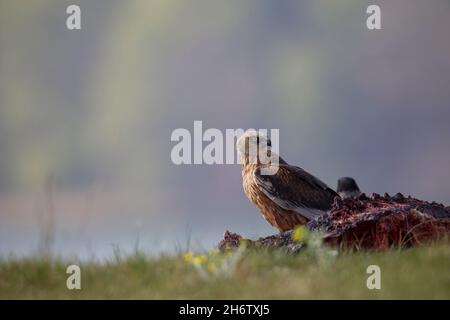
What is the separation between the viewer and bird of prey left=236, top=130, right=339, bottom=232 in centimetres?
1491

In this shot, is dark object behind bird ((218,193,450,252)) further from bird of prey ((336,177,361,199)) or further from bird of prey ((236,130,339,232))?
bird of prey ((336,177,361,199))

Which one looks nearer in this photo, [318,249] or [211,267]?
[211,267]

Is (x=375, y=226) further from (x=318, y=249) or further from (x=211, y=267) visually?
(x=211, y=267)

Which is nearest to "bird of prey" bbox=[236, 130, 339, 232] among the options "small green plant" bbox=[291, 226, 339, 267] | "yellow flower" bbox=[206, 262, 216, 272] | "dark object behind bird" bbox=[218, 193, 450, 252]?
Answer: "dark object behind bird" bbox=[218, 193, 450, 252]

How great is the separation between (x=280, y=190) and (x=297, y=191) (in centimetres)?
39

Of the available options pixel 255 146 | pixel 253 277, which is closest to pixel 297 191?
pixel 255 146

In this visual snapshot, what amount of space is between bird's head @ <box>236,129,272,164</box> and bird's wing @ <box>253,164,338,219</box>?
34 cm

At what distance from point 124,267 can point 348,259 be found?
9.85 feet

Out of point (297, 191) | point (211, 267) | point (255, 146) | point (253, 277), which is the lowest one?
point (253, 277)

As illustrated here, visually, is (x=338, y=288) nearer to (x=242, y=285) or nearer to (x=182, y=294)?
(x=242, y=285)

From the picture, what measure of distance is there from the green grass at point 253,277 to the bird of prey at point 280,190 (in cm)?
496

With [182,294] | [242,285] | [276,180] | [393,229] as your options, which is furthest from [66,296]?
[276,180]

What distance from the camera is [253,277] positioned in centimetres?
834
